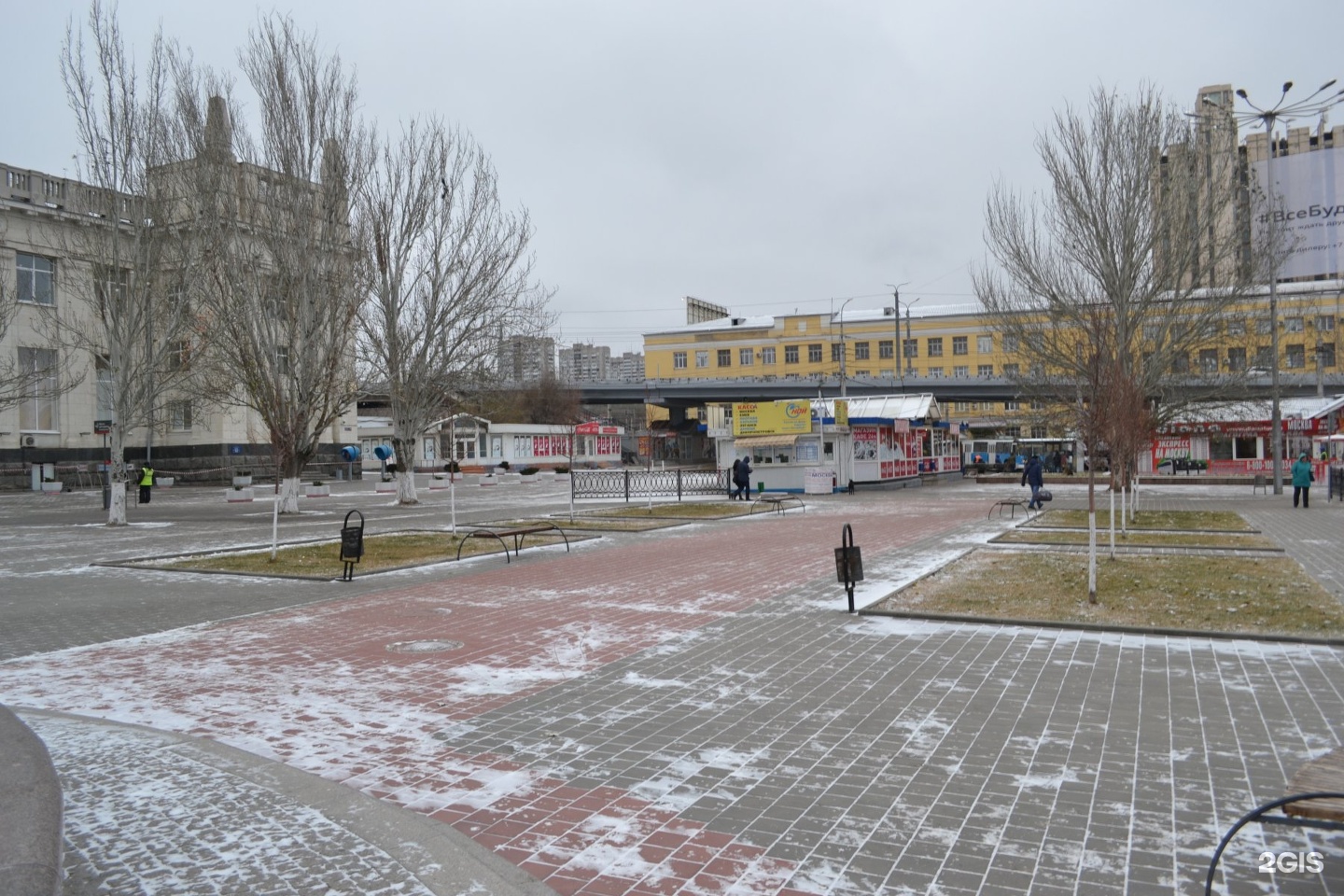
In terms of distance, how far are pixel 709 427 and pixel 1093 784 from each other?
121 feet

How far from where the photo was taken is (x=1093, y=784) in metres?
4.98

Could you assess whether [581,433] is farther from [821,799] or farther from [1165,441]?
[821,799]

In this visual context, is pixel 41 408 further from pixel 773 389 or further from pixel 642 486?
pixel 773 389

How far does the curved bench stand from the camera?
143 inches

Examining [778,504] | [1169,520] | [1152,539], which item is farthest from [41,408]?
[1152,539]

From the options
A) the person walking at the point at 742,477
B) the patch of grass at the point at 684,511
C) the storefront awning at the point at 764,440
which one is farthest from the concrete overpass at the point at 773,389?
the patch of grass at the point at 684,511

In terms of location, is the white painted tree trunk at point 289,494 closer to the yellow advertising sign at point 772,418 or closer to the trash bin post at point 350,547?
the trash bin post at point 350,547

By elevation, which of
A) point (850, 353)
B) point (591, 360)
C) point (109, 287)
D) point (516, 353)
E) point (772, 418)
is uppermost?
point (591, 360)

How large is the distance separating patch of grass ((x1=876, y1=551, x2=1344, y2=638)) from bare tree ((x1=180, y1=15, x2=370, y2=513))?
21.1 meters

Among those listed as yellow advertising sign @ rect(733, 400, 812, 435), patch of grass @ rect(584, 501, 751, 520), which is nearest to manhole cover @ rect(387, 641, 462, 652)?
patch of grass @ rect(584, 501, 751, 520)

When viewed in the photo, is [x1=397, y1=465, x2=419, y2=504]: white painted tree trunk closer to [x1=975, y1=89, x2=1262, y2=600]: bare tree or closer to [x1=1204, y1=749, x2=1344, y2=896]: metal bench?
[x1=975, y1=89, x2=1262, y2=600]: bare tree

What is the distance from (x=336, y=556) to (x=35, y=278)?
132ft

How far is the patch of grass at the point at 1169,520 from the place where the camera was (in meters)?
19.6

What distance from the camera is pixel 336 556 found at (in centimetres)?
1658
